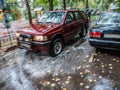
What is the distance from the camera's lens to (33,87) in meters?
4.42

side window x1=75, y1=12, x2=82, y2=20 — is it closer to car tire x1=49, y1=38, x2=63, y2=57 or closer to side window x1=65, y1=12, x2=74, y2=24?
side window x1=65, y1=12, x2=74, y2=24

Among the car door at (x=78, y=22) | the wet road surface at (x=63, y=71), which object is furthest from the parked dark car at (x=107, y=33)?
the car door at (x=78, y=22)

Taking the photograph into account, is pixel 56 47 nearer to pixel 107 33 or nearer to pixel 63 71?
pixel 63 71

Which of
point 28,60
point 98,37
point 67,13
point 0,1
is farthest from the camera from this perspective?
point 0,1

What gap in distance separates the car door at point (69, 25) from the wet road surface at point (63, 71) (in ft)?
2.40

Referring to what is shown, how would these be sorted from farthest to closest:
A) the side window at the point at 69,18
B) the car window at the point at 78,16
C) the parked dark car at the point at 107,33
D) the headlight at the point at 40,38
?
the car window at the point at 78,16
the side window at the point at 69,18
the headlight at the point at 40,38
the parked dark car at the point at 107,33

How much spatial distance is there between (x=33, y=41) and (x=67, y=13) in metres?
2.29

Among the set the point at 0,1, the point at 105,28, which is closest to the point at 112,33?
the point at 105,28

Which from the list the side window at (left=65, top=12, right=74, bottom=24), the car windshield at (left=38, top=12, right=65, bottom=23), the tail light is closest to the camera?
the tail light

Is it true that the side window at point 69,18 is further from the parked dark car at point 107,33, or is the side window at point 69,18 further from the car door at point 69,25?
the parked dark car at point 107,33

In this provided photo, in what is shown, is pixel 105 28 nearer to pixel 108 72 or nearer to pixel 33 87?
pixel 108 72

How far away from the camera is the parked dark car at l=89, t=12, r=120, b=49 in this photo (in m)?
5.55

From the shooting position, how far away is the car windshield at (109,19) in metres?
6.17

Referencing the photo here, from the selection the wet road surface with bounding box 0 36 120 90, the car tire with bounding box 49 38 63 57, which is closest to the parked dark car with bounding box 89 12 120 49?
the wet road surface with bounding box 0 36 120 90
